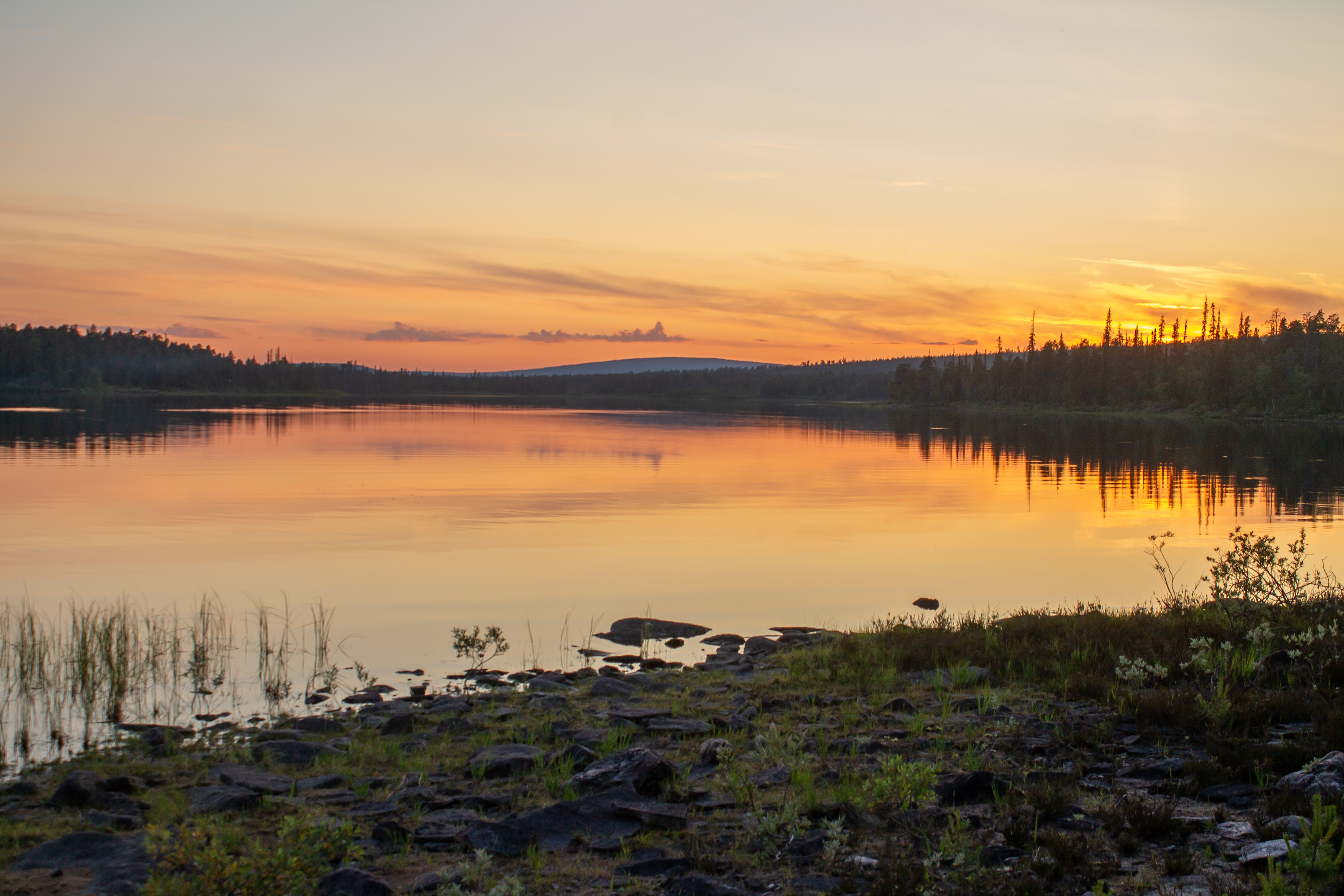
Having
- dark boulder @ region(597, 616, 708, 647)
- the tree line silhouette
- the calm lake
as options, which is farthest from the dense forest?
dark boulder @ region(597, 616, 708, 647)

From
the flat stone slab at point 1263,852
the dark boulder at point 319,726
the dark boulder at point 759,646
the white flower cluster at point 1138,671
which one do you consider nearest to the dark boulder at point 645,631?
the dark boulder at point 759,646

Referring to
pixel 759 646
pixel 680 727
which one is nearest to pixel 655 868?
pixel 680 727

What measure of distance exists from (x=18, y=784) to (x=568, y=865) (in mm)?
5556

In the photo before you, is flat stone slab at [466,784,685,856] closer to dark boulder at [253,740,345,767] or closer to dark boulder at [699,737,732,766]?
dark boulder at [699,737,732,766]

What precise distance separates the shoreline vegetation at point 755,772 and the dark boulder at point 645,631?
1.44m

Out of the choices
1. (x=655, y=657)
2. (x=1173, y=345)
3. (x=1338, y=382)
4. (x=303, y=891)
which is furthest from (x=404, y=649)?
(x=1173, y=345)

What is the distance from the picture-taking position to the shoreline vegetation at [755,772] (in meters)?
5.93

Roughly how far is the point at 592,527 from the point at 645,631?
474 inches

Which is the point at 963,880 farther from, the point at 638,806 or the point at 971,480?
the point at 971,480

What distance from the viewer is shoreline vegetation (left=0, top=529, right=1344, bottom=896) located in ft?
19.4

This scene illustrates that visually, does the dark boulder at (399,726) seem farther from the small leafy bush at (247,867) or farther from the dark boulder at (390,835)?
the small leafy bush at (247,867)

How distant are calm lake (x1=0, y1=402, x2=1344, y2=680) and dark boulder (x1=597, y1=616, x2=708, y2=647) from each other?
444mm

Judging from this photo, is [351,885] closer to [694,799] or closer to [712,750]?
[694,799]

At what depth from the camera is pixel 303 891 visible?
208 inches
